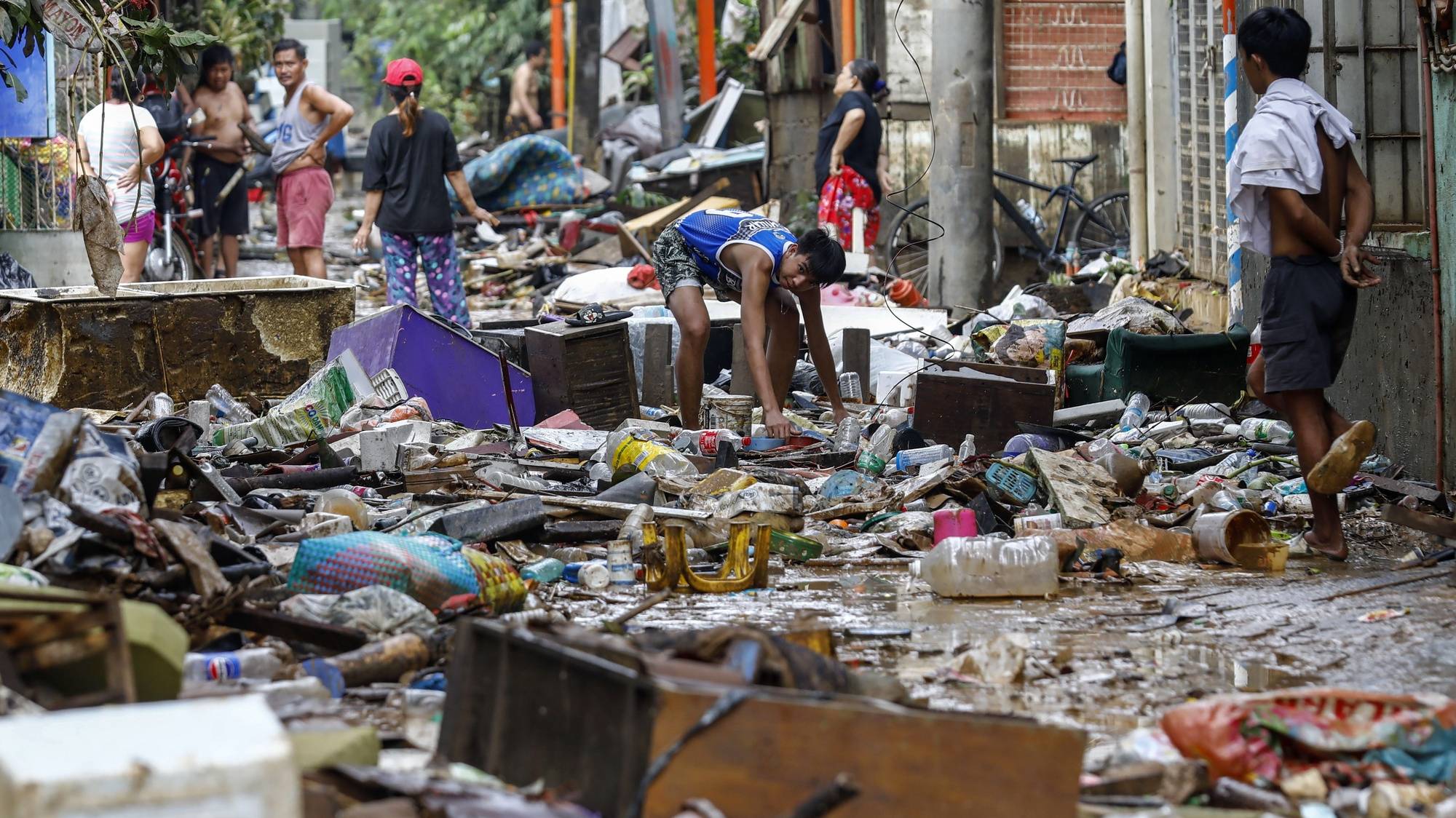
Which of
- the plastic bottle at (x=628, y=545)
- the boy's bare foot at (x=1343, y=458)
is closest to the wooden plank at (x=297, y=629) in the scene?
the plastic bottle at (x=628, y=545)

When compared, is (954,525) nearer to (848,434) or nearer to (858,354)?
(848,434)

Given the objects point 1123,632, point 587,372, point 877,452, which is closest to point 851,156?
point 587,372

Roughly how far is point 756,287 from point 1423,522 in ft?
10.5

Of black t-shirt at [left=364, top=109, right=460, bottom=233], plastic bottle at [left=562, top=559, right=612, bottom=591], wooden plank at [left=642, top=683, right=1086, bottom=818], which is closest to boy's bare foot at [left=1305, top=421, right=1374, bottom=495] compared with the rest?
plastic bottle at [left=562, top=559, right=612, bottom=591]

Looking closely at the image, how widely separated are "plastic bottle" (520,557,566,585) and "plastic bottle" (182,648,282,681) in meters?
1.33

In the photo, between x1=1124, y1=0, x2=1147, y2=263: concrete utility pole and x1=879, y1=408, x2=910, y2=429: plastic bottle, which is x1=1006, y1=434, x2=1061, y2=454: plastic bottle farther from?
x1=1124, y1=0, x2=1147, y2=263: concrete utility pole

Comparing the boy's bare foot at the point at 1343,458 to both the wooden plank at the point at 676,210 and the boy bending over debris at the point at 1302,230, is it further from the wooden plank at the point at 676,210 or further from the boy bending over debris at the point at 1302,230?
the wooden plank at the point at 676,210

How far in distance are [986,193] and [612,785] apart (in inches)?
367

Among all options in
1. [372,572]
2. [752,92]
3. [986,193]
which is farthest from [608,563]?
[752,92]

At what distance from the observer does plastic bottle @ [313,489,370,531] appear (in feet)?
19.3

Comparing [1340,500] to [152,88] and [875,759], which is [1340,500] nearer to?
[875,759]

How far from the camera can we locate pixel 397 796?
2902 mm

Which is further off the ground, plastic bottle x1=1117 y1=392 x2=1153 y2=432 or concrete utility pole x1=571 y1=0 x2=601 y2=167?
concrete utility pole x1=571 y1=0 x2=601 y2=167

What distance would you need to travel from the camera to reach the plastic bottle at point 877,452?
7250mm
